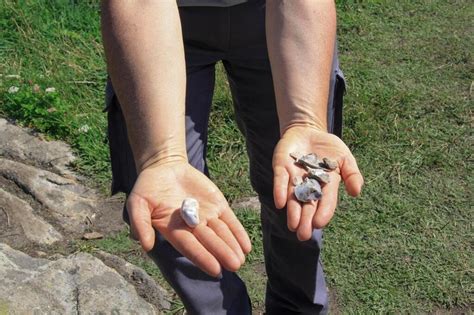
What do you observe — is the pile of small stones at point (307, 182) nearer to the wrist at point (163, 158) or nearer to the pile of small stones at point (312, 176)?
the pile of small stones at point (312, 176)

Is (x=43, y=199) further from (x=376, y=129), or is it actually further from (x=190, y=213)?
(x=190, y=213)

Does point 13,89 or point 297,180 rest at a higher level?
point 297,180

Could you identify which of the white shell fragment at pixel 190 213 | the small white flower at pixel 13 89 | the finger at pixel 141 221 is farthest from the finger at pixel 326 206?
the small white flower at pixel 13 89

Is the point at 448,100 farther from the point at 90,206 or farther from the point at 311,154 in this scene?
the point at 311,154

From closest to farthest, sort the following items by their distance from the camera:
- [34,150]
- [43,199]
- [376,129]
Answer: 1. [43,199]
2. [34,150]
3. [376,129]

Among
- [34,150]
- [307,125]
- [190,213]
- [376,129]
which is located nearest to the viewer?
[190,213]

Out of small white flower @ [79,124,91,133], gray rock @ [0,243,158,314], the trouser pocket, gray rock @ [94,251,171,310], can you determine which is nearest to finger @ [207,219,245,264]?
the trouser pocket

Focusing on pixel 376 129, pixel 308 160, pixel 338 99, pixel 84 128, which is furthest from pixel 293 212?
pixel 84 128
